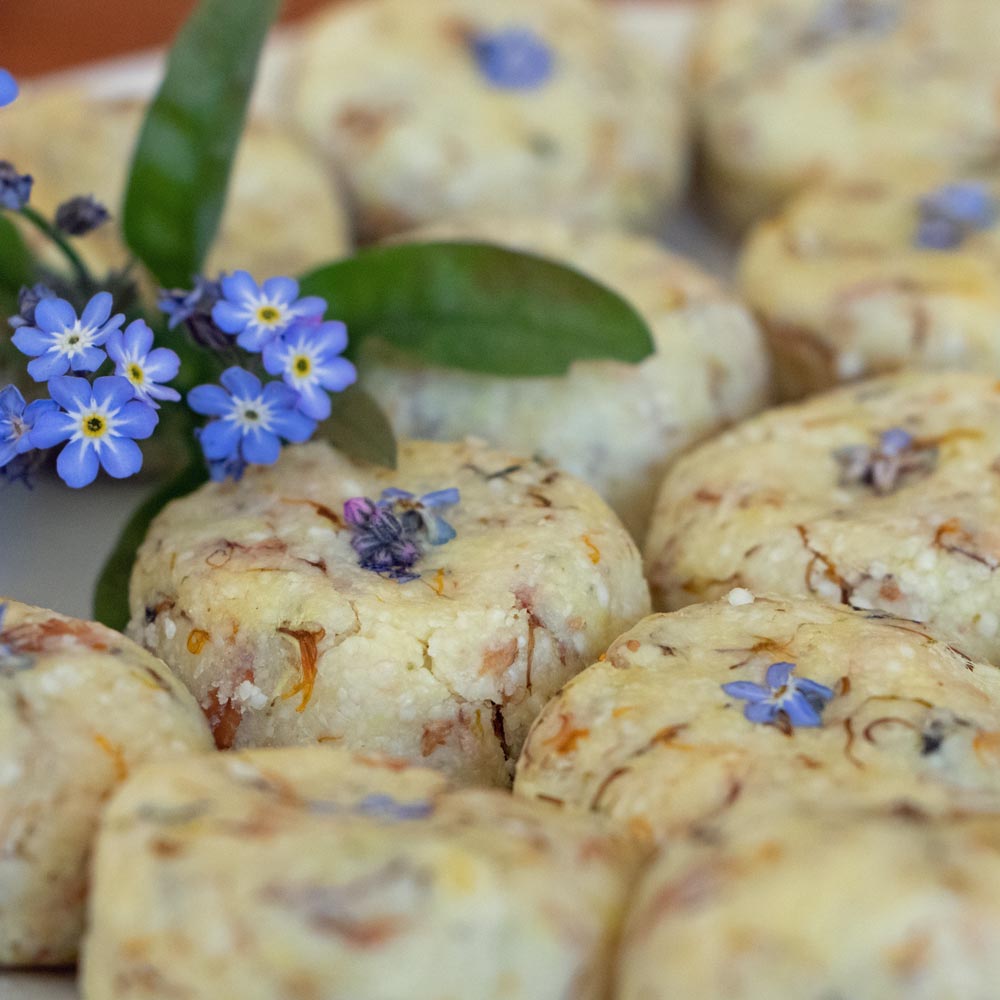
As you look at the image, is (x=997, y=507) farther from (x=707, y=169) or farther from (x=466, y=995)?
(x=707, y=169)

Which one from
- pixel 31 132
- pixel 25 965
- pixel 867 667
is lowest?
pixel 25 965

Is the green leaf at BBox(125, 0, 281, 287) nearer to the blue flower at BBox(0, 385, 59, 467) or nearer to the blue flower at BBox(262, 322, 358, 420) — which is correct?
the blue flower at BBox(262, 322, 358, 420)

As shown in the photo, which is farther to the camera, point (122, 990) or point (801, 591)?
point (801, 591)

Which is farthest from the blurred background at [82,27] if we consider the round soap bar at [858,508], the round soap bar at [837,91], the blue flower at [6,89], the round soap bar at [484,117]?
the round soap bar at [858,508]

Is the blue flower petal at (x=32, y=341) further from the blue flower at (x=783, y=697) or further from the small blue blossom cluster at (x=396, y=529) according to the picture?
the blue flower at (x=783, y=697)

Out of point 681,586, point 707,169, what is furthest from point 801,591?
point 707,169

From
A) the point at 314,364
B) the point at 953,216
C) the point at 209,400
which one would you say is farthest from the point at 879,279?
the point at 209,400

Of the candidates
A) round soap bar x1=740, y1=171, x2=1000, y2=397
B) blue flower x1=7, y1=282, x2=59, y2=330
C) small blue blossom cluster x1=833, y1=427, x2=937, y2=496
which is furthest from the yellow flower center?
round soap bar x1=740, y1=171, x2=1000, y2=397
